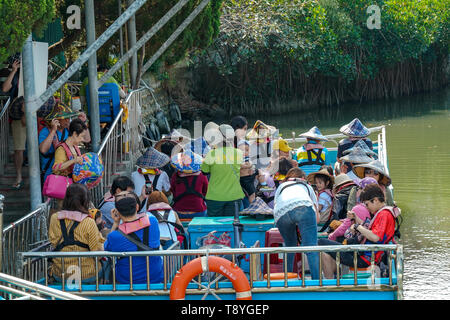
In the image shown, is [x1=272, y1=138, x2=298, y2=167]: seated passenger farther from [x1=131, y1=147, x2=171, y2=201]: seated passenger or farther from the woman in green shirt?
[x1=131, y1=147, x2=171, y2=201]: seated passenger

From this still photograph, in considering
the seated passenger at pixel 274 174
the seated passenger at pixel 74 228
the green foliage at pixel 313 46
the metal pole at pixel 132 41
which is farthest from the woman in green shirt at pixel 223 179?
the green foliage at pixel 313 46

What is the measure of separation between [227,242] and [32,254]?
2065 mm

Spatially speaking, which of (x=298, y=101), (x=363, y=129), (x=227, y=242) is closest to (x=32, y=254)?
(x=227, y=242)

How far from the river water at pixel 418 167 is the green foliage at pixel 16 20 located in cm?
561

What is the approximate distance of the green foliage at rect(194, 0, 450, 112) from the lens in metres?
30.7

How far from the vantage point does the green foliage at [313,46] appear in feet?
101

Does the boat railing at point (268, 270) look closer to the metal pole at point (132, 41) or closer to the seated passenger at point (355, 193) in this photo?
the seated passenger at point (355, 193)

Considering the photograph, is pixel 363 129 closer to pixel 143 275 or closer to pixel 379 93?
pixel 143 275

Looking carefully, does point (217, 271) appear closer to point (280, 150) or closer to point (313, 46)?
point (280, 150)

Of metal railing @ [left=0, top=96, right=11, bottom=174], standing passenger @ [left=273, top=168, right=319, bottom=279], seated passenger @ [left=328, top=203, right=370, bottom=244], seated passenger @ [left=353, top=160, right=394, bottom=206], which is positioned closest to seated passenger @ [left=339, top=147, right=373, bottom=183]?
seated passenger @ [left=353, top=160, right=394, bottom=206]

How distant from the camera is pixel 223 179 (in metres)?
9.00

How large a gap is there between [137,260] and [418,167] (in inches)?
508

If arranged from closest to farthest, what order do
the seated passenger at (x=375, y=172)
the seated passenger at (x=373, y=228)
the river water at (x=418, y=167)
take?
1. the seated passenger at (x=373, y=228)
2. the seated passenger at (x=375, y=172)
3. the river water at (x=418, y=167)

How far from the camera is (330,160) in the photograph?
14062 mm
